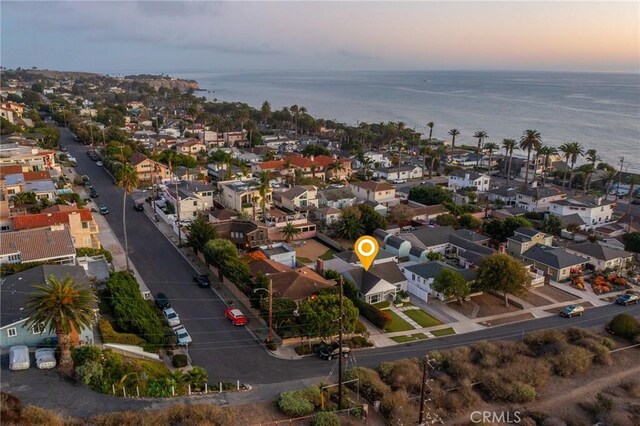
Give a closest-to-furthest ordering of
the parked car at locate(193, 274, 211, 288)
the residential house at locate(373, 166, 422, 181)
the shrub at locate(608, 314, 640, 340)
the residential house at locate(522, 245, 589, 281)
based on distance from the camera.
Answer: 1. the shrub at locate(608, 314, 640, 340)
2. the parked car at locate(193, 274, 211, 288)
3. the residential house at locate(522, 245, 589, 281)
4. the residential house at locate(373, 166, 422, 181)

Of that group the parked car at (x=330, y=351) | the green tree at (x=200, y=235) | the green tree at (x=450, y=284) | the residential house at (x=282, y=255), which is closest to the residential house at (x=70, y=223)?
the green tree at (x=200, y=235)

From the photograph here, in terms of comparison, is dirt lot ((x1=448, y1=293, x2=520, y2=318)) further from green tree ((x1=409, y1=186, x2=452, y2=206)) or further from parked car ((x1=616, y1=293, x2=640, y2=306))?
green tree ((x1=409, y1=186, x2=452, y2=206))

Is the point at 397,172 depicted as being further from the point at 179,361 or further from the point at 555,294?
the point at 179,361

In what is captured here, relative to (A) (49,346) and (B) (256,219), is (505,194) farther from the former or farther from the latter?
(A) (49,346)

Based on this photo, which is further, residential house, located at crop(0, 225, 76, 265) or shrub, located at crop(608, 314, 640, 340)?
residential house, located at crop(0, 225, 76, 265)

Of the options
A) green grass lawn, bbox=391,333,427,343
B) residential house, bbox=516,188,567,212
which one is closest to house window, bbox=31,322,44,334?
green grass lawn, bbox=391,333,427,343

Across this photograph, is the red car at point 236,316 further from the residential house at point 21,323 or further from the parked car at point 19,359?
the parked car at point 19,359

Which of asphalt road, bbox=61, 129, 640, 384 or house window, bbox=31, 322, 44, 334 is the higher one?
house window, bbox=31, 322, 44, 334
